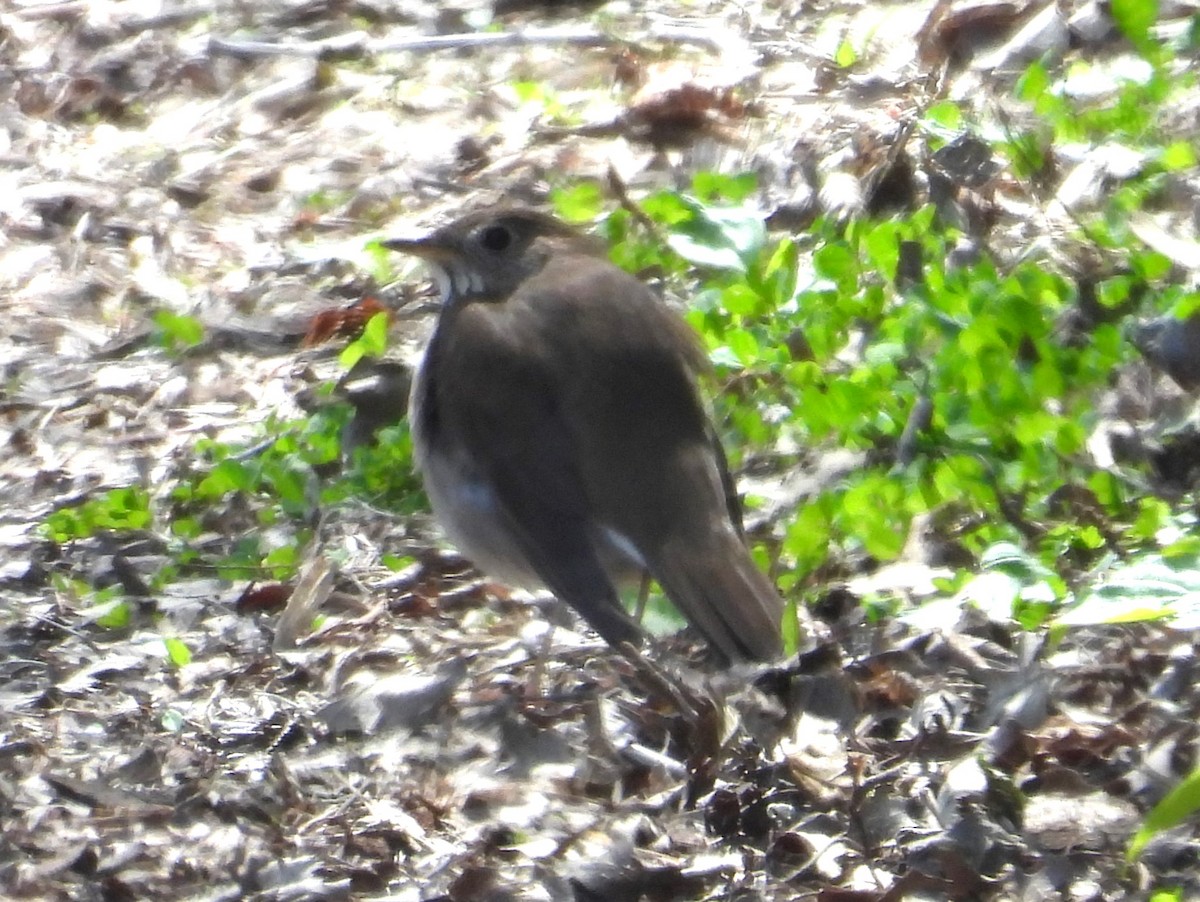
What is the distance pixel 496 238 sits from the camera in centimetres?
560

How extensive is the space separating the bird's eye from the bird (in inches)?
9.1

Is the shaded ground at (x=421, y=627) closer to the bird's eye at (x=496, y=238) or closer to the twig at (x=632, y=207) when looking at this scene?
the twig at (x=632, y=207)

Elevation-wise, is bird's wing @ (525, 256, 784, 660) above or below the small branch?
below

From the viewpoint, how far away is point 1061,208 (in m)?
6.13

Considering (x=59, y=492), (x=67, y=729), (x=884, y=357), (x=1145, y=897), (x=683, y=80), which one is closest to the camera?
(x=1145, y=897)

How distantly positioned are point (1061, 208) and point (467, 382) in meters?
2.18

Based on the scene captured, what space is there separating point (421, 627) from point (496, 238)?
45.2 inches

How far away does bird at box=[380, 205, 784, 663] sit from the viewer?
453 centimetres

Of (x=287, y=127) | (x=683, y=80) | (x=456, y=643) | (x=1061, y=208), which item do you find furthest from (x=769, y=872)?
(x=287, y=127)

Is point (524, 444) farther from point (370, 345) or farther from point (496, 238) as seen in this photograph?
point (370, 345)

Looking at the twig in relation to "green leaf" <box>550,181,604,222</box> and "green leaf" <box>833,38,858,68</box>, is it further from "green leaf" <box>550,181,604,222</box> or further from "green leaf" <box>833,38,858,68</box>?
"green leaf" <box>833,38,858,68</box>

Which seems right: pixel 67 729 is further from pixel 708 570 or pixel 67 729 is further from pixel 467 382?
pixel 708 570

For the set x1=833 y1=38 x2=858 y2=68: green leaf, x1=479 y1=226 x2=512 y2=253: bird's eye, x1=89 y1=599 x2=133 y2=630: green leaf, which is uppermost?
x1=833 y1=38 x2=858 y2=68: green leaf

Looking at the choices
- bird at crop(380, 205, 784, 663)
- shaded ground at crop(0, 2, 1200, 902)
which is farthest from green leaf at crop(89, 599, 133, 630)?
bird at crop(380, 205, 784, 663)
